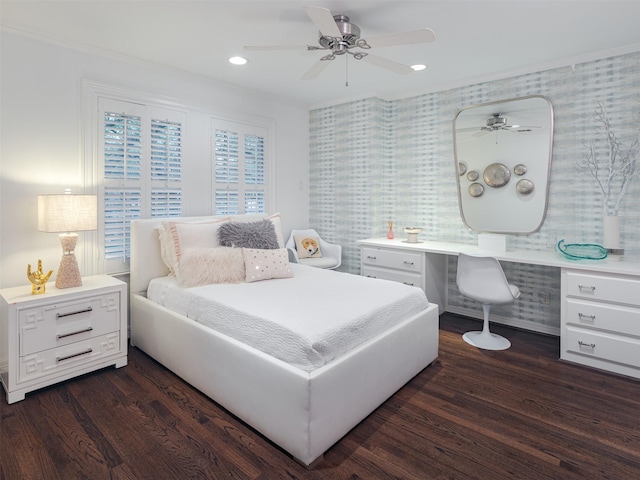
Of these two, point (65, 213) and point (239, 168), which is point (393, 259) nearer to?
point (239, 168)

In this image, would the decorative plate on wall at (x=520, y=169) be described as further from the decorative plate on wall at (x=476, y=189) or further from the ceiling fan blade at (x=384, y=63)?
the ceiling fan blade at (x=384, y=63)

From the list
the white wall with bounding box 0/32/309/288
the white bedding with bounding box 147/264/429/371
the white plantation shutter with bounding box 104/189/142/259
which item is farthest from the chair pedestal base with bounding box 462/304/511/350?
the white wall with bounding box 0/32/309/288

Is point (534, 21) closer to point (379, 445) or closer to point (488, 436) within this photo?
point (488, 436)

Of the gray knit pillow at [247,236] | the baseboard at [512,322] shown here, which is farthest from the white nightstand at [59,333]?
the baseboard at [512,322]

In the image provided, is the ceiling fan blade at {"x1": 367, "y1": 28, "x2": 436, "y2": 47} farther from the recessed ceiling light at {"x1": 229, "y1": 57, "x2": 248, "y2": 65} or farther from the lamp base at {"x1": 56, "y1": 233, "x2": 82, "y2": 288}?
the lamp base at {"x1": 56, "y1": 233, "x2": 82, "y2": 288}

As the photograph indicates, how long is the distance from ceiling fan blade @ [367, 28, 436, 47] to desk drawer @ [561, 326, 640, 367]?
2.35 m

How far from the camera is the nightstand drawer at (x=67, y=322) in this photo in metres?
2.28

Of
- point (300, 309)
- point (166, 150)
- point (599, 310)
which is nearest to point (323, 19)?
point (300, 309)

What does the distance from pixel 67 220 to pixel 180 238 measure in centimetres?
78

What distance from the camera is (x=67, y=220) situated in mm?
2492

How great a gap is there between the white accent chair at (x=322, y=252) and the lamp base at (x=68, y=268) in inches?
82.5

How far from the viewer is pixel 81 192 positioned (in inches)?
114

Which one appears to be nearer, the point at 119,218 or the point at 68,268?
the point at 68,268

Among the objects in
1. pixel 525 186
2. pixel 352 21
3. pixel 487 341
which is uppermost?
pixel 352 21
